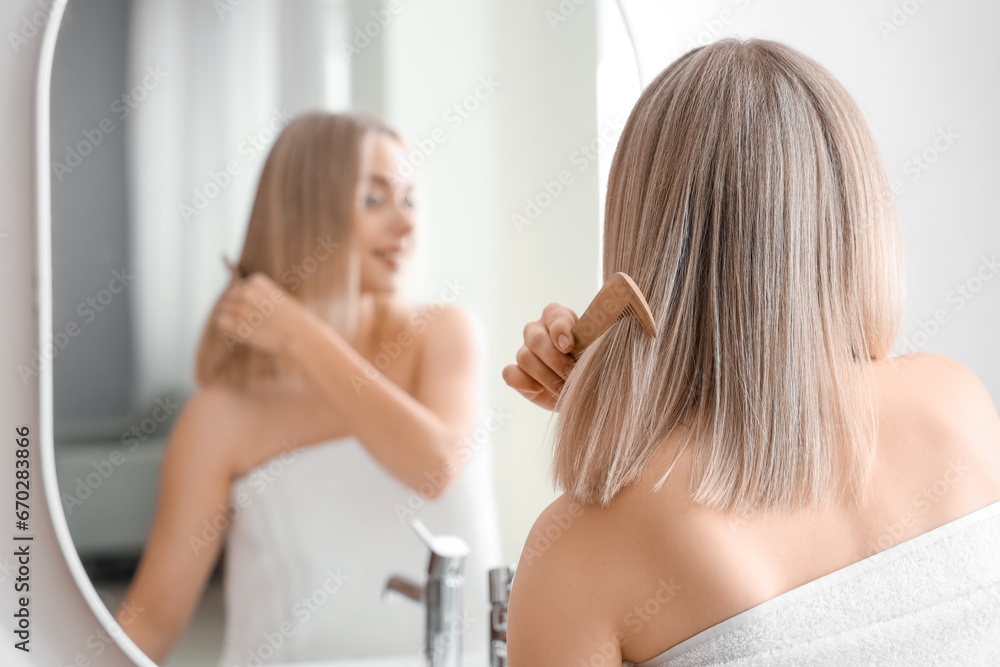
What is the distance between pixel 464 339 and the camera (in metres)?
0.78

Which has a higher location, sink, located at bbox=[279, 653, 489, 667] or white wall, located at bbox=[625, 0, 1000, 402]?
white wall, located at bbox=[625, 0, 1000, 402]

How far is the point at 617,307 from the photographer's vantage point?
0.41 metres

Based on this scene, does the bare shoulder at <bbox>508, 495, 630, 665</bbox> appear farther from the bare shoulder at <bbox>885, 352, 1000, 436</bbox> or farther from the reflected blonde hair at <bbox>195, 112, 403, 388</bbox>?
the reflected blonde hair at <bbox>195, 112, 403, 388</bbox>

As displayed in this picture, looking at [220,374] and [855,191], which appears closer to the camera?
[855,191]

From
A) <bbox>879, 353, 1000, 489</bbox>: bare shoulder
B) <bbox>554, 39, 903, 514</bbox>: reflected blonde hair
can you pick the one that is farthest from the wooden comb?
<bbox>879, 353, 1000, 489</bbox>: bare shoulder

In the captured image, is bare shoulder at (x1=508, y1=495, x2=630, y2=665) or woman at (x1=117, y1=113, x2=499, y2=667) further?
woman at (x1=117, y1=113, x2=499, y2=667)

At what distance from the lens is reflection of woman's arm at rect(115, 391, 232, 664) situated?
2.35 feet

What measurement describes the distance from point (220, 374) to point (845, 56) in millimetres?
761

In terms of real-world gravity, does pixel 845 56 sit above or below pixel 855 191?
above

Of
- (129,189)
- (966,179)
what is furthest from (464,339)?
(966,179)

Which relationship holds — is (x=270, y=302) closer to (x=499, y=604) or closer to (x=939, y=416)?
(x=499, y=604)

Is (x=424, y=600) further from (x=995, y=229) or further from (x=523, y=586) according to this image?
(x=995, y=229)

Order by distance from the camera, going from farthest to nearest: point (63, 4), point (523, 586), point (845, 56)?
point (845, 56), point (63, 4), point (523, 586)

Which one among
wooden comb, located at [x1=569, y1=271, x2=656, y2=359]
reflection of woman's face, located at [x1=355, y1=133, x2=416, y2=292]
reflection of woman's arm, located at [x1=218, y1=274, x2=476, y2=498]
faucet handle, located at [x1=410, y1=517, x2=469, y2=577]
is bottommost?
faucet handle, located at [x1=410, y1=517, x2=469, y2=577]
